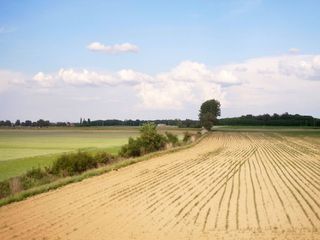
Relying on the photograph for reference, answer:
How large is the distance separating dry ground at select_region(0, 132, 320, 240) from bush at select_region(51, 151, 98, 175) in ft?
13.5

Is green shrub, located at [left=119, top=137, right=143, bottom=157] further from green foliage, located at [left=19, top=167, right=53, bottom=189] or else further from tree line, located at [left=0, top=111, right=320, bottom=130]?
tree line, located at [left=0, top=111, right=320, bottom=130]

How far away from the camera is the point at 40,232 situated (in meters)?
12.6

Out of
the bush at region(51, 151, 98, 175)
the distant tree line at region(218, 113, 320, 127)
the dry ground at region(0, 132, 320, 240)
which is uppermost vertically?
the distant tree line at region(218, 113, 320, 127)

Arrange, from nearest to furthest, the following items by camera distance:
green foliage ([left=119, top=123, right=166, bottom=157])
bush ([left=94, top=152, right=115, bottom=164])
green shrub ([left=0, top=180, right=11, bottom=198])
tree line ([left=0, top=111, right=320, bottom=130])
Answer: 1. green shrub ([left=0, top=180, right=11, bottom=198])
2. bush ([left=94, top=152, right=115, bottom=164])
3. green foliage ([left=119, top=123, right=166, bottom=157])
4. tree line ([left=0, top=111, right=320, bottom=130])

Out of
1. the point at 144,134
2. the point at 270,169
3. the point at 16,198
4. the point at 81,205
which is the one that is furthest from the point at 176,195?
the point at 144,134

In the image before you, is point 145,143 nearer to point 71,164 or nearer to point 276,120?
point 71,164

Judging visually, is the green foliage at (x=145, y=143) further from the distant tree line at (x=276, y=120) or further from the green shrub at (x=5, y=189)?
the distant tree line at (x=276, y=120)

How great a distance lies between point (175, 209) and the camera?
15695 millimetres

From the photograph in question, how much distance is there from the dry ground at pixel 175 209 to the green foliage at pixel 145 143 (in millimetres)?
16879

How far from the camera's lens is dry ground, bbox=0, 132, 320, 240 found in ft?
41.2

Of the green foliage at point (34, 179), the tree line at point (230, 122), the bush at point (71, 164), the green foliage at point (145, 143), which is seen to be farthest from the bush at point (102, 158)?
the tree line at point (230, 122)

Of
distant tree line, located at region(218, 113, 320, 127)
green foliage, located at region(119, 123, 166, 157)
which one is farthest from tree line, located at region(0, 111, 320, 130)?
green foliage, located at region(119, 123, 166, 157)

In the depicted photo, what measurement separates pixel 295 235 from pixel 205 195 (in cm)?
682

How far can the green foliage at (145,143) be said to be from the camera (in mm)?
42719
